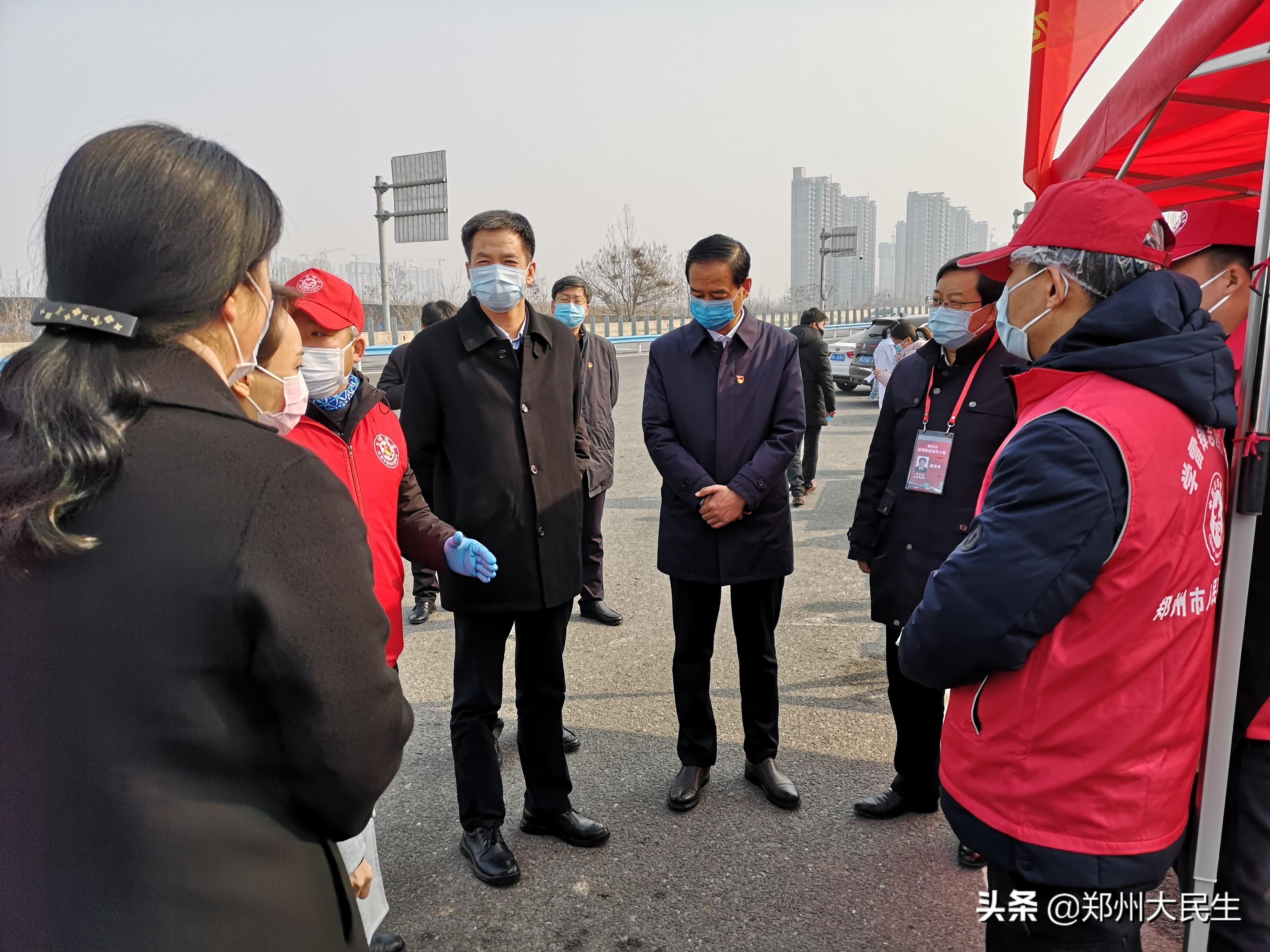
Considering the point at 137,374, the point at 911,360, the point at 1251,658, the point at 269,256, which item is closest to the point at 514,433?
the point at 911,360

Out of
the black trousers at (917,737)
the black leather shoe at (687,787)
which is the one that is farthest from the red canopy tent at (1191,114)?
the black leather shoe at (687,787)

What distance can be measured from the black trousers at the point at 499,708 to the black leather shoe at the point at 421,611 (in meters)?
2.43

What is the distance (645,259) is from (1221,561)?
52725 mm

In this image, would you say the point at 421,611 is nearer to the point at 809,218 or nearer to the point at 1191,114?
the point at 1191,114

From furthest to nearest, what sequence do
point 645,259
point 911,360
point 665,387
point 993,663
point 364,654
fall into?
point 645,259, point 665,387, point 911,360, point 993,663, point 364,654

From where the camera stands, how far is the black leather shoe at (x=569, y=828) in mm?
3035

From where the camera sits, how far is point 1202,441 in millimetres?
1657

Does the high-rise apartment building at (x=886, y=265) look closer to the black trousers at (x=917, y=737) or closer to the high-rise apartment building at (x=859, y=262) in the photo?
the high-rise apartment building at (x=859, y=262)

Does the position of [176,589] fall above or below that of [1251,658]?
above

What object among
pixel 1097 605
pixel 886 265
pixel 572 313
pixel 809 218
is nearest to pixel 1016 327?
pixel 1097 605

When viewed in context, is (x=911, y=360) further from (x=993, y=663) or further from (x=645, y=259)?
(x=645, y=259)

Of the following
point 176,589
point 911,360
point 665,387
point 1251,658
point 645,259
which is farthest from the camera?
point 645,259

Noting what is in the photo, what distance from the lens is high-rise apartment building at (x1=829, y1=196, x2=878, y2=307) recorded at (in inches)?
4016

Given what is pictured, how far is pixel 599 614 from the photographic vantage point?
5.39m
